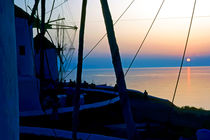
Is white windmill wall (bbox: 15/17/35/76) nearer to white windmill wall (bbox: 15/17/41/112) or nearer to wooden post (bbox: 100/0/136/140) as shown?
white windmill wall (bbox: 15/17/41/112)

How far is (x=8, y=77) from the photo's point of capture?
2826mm

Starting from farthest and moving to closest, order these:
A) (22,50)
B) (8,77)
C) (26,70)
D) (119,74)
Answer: (26,70), (22,50), (119,74), (8,77)

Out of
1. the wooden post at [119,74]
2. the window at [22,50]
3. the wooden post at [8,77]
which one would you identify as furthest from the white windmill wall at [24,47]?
the wooden post at [8,77]

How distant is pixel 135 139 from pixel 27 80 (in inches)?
466

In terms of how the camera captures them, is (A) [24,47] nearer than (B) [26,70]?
Yes

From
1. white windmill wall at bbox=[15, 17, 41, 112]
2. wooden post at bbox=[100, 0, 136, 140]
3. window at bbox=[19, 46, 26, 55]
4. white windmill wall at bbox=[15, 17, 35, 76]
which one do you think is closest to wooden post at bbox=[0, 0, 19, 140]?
wooden post at bbox=[100, 0, 136, 140]

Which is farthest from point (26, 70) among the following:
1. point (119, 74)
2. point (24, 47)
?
point (119, 74)

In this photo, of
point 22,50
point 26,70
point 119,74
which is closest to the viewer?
point 119,74

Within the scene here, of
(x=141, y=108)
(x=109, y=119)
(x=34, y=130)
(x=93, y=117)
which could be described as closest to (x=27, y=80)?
(x=93, y=117)

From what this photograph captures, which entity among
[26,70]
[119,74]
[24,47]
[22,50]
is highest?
[24,47]

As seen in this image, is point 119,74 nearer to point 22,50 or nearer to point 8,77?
point 8,77

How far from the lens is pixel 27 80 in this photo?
1485 centimetres

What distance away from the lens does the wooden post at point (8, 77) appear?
271cm

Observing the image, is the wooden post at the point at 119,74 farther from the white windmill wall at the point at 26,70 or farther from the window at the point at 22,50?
the window at the point at 22,50
